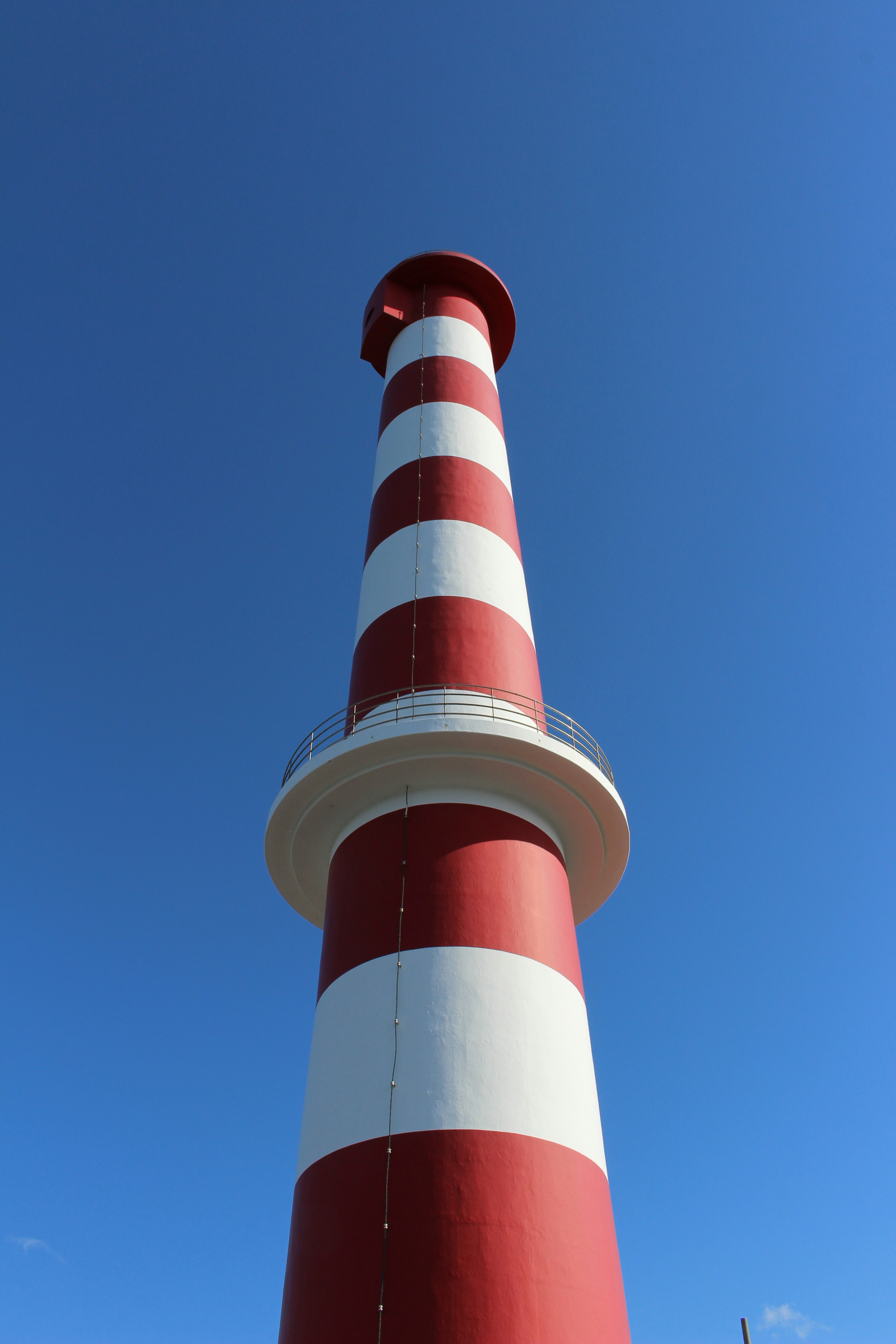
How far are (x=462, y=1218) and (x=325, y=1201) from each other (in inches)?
56.2

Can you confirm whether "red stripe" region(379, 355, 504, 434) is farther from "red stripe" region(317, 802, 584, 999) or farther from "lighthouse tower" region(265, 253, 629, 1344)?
"red stripe" region(317, 802, 584, 999)

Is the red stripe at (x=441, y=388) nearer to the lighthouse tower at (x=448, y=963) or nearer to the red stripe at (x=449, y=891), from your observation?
the lighthouse tower at (x=448, y=963)

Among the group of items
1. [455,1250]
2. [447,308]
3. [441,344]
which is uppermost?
[447,308]

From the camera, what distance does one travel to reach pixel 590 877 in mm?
12930

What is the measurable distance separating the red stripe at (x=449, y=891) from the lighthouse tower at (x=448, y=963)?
30 millimetres

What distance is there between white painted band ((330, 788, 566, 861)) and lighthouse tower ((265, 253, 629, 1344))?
0.10ft

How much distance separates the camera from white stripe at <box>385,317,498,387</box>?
18453 mm

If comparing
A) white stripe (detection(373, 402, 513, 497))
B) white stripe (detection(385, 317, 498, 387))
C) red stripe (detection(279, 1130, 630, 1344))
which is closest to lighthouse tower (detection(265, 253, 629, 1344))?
red stripe (detection(279, 1130, 630, 1344))

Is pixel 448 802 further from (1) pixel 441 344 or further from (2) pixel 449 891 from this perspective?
(1) pixel 441 344

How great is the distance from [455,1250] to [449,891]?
342cm

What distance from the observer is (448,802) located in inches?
438

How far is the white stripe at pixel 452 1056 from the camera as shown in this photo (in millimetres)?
8883

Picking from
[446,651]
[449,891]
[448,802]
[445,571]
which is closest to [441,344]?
[445,571]

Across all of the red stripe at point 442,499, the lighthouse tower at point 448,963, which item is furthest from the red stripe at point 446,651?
the red stripe at point 442,499
